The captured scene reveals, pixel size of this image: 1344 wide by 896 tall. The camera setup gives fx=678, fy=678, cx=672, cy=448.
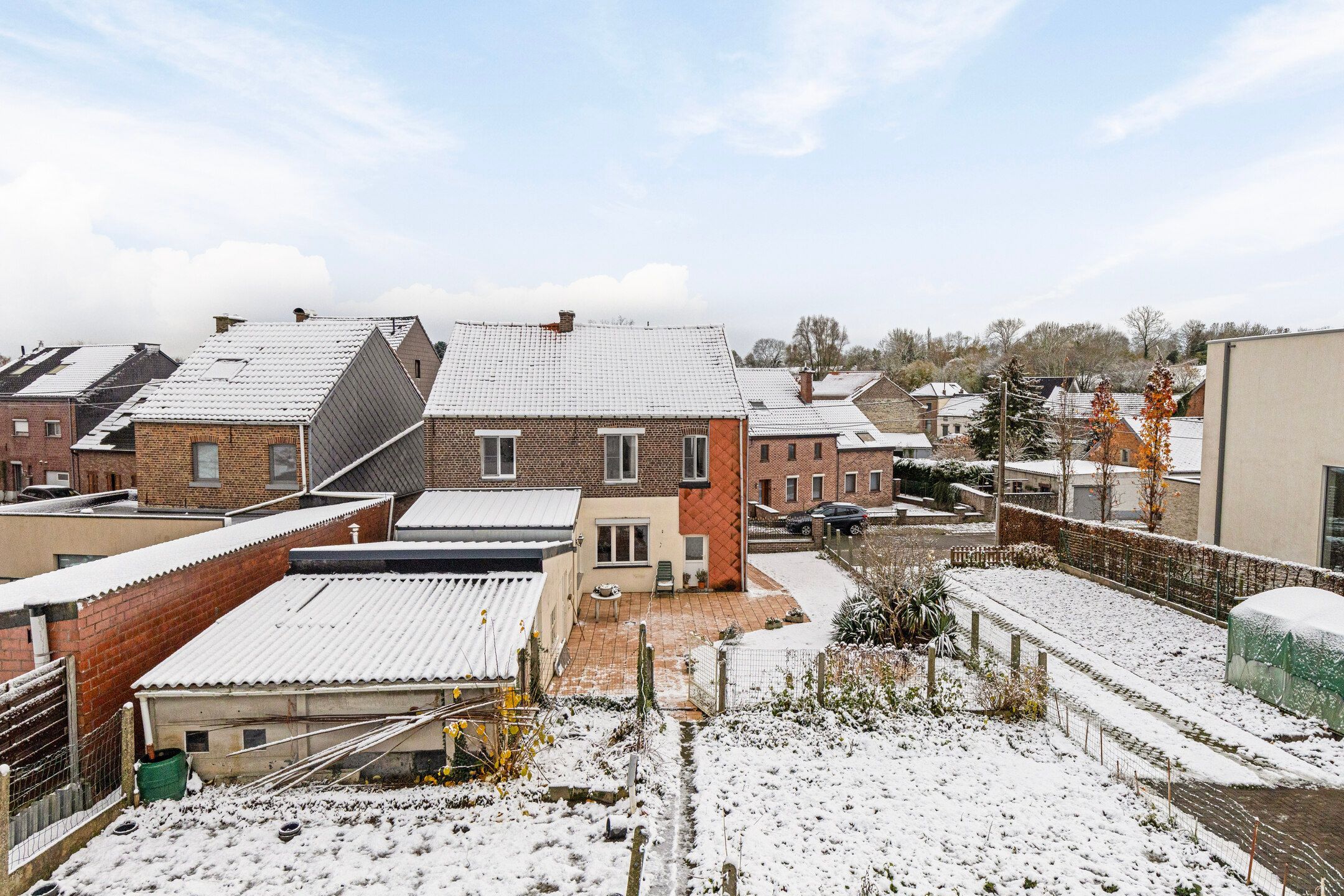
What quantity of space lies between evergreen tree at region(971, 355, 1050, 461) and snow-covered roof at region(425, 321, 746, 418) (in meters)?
26.4

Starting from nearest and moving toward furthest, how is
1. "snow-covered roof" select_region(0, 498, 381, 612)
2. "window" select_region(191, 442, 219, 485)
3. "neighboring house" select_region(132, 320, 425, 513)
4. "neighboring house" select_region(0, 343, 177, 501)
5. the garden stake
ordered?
the garden stake
"snow-covered roof" select_region(0, 498, 381, 612)
"neighboring house" select_region(132, 320, 425, 513)
"window" select_region(191, 442, 219, 485)
"neighboring house" select_region(0, 343, 177, 501)

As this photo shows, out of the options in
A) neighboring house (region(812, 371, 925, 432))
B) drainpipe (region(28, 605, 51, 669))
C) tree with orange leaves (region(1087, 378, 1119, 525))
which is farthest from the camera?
neighboring house (region(812, 371, 925, 432))

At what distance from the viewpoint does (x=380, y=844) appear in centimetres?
719

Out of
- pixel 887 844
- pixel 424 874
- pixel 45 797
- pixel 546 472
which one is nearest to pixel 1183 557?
pixel 887 844

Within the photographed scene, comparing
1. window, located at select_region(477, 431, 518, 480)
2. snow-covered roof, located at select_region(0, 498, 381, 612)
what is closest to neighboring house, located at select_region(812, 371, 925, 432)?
window, located at select_region(477, 431, 518, 480)

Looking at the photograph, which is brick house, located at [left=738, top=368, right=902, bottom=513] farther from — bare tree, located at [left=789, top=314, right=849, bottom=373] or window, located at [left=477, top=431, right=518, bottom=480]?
bare tree, located at [left=789, top=314, right=849, bottom=373]

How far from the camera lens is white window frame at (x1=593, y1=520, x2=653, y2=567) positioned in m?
18.7

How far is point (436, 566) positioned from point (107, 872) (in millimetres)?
5599

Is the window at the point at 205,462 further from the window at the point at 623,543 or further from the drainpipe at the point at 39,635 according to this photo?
the drainpipe at the point at 39,635

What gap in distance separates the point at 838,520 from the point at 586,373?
1323 centimetres

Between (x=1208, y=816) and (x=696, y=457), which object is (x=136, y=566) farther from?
(x=1208, y=816)

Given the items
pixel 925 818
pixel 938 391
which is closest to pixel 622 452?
pixel 925 818

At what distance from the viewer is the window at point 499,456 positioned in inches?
721

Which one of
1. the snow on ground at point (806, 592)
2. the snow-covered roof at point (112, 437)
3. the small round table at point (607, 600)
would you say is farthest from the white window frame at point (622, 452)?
the snow-covered roof at point (112, 437)
